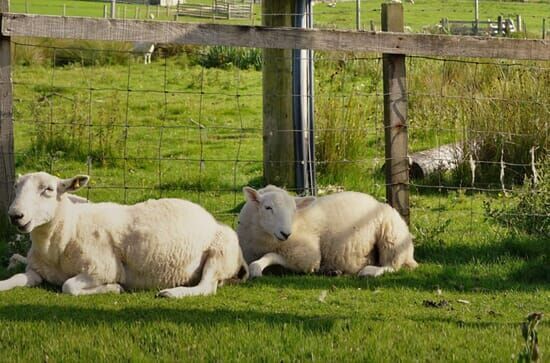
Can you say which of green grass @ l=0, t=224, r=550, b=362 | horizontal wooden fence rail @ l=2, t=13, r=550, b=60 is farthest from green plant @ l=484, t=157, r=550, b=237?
horizontal wooden fence rail @ l=2, t=13, r=550, b=60

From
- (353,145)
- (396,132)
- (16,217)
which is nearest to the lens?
(16,217)

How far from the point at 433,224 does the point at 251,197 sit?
2185mm

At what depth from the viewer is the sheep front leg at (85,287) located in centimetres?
732

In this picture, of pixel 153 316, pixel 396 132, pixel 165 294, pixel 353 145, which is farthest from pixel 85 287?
pixel 353 145

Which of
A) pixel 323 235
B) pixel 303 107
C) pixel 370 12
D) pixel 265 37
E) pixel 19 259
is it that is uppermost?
pixel 370 12

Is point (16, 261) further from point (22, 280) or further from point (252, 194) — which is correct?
point (252, 194)

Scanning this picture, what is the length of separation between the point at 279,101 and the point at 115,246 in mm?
3796

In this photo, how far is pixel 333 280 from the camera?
319 inches

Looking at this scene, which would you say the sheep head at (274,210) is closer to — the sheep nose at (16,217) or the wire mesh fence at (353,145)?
the wire mesh fence at (353,145)

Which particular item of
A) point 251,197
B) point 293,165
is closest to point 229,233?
point 251,197

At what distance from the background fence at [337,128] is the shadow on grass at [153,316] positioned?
2.33 m

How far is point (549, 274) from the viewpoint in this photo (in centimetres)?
826

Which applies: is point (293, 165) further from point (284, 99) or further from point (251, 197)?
point (251, 197)

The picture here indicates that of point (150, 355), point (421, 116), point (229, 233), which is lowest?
point (150, 355)
